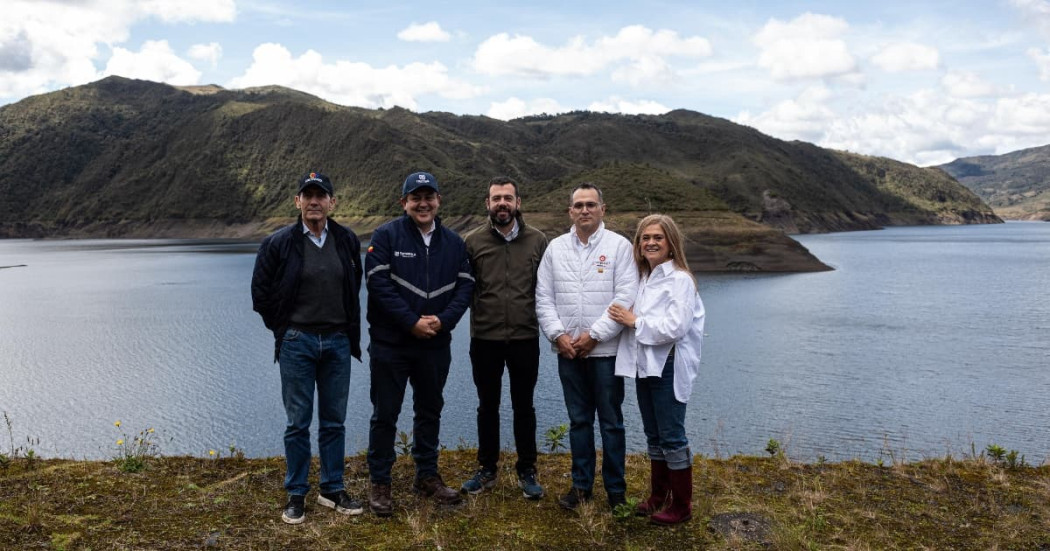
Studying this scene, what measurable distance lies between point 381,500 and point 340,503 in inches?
12.1

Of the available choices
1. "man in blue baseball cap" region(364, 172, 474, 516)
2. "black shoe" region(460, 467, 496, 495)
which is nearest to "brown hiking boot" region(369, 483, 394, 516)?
"man in blue baseball cap" region(364, 172, 474, 516)

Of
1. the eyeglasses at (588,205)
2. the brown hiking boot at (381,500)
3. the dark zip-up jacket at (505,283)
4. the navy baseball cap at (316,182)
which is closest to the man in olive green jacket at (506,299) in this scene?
the dark zip-up jacket at (505,283)

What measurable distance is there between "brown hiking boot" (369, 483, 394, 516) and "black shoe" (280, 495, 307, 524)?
18.4 inches

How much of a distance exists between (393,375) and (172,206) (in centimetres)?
15511

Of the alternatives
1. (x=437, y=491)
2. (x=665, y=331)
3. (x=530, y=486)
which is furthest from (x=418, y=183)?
(x=530, y=486)

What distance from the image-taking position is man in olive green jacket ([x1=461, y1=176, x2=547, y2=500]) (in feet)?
17.4

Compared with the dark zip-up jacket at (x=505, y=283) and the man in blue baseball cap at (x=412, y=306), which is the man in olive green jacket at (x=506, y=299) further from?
the man in blue baseball cap at (x=412, y=306)

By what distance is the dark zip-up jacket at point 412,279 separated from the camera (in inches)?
200

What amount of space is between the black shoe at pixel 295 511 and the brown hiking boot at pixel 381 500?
18.4 inches

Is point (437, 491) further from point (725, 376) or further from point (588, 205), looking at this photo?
point (725, 376)

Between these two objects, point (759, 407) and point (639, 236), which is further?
point (759, 407)

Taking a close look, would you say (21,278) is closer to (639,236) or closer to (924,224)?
(639,236)

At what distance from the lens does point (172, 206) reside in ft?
468

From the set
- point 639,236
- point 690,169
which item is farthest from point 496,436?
point 690,169
